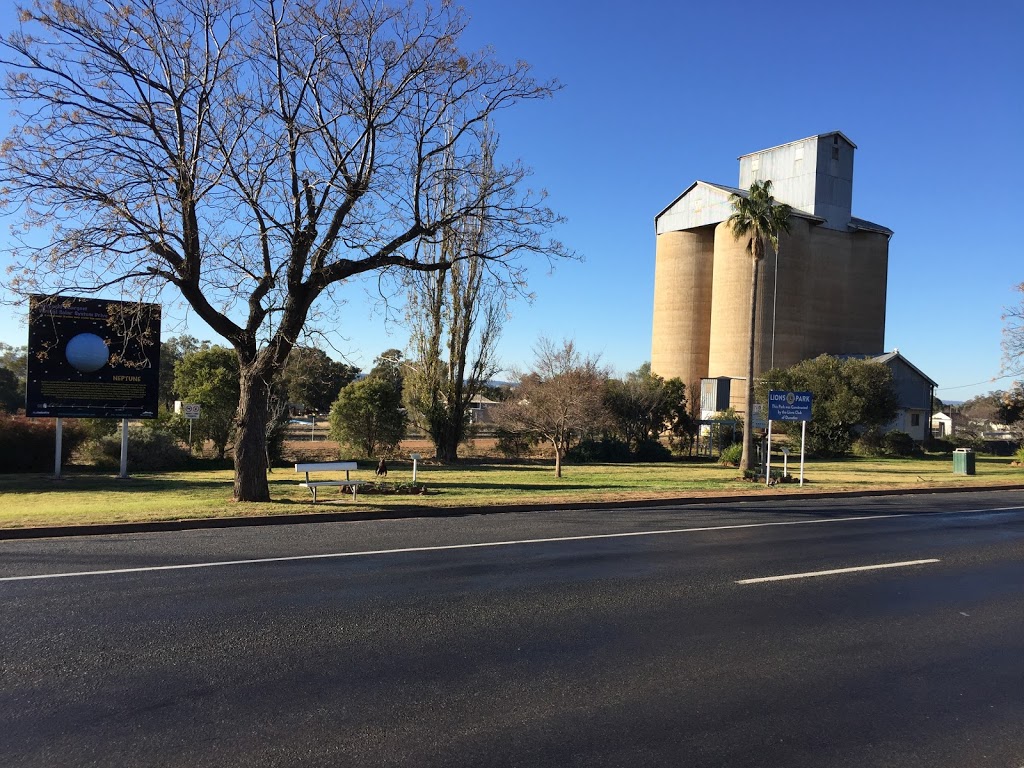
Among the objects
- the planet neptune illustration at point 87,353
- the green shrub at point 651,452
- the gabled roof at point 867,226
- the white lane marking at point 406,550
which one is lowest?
the green shrub at point 651,452

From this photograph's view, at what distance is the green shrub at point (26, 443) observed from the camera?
25.7 meters

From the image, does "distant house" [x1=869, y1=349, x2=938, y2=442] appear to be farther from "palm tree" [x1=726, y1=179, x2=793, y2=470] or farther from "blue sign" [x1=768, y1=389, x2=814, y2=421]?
"blue sign" [x1=768, y1=389, x2=814, y2=421]

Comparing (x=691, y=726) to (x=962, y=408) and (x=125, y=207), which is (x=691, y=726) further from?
(x=962, y=408)

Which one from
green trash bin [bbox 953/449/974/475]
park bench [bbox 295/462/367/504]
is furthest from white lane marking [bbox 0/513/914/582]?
green trash bin [bbox 953/449/974/475]

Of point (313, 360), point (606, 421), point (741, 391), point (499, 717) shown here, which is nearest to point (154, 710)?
point (499, 717)

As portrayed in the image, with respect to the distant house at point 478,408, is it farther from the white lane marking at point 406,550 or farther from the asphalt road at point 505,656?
the asphalt road at point 505,656

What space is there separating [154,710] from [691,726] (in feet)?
10.7

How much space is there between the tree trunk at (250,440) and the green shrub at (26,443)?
14.2m

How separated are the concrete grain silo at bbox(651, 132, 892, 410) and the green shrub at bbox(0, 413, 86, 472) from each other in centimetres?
4535

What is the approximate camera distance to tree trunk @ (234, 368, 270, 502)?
15.2 meters

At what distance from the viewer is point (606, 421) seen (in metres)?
36.8

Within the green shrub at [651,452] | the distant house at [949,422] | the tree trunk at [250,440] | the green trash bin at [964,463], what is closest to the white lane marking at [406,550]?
the tree trunk at [250,440]

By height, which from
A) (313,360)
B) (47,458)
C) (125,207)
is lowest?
(47,458)

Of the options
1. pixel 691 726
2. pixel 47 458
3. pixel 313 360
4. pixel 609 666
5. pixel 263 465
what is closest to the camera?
pixel 691 726
